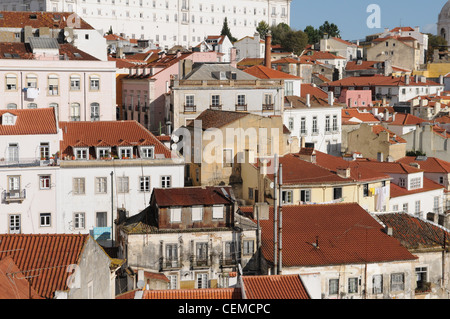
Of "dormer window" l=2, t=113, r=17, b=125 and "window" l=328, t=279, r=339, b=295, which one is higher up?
"dormer window" l=2, t=113, r=17, b=125

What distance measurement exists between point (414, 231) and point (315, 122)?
2133 cm

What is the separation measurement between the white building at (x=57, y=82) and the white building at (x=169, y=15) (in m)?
66.9

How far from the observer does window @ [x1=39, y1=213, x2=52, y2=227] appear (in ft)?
→ 95.3

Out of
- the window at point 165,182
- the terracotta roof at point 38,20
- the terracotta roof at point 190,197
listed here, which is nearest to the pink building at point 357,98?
the terracotta roof at point 38,20

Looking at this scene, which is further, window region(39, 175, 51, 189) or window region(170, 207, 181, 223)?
window region(39, 175, 51, 189)

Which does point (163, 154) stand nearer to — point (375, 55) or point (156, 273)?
point (156, 273)

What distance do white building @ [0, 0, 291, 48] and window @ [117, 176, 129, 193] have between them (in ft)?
260

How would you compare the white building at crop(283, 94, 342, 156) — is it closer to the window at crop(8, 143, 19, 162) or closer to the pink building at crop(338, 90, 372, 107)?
the window at crop(8, 143, 19, 162)

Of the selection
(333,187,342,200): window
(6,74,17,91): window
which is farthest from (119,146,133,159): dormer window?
(6,74,17,91): window

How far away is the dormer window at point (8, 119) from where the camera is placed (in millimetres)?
30484

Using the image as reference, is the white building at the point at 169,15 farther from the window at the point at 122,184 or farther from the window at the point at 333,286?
the window at the point at 333,286

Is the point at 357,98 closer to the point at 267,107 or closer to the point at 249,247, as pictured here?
the point at 267,107

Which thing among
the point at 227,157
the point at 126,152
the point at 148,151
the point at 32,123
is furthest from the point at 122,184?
the point at 227,157

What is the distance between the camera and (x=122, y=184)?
→ 30.1 metres
